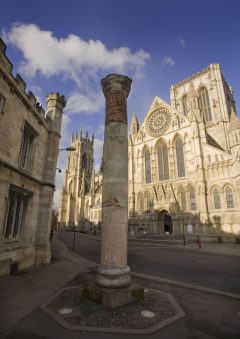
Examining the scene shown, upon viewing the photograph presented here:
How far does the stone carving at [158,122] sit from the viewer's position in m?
39.2

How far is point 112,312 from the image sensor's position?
16.6ft

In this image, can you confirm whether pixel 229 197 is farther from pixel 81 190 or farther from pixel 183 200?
pixel 81 190

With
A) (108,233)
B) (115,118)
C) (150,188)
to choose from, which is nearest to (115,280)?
(108,233)

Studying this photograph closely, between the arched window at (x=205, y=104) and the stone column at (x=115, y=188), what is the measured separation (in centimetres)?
4494

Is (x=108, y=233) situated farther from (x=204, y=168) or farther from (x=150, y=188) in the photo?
(x=150, y=188)

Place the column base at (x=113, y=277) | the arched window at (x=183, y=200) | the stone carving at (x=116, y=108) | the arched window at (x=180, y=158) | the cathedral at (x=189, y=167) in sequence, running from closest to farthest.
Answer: the column base at (x=113, y=277), the stone carving at (x=116, y=108), the cathedral at (x=189, y=167), the arched window at (x=183, y=200), the arched window at (x=180, y=158)

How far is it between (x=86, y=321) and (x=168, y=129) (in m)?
36.9

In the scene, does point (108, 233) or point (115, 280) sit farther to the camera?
point (108, 233)

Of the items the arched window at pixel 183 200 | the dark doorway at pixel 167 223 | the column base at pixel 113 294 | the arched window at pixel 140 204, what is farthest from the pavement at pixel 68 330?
the arched window at pixel 140 204

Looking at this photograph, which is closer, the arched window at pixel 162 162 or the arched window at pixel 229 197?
the arched window at pixel 229 197

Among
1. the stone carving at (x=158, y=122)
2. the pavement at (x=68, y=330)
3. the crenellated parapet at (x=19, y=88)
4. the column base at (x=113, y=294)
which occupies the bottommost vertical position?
the pavement at (x=68, y=330)

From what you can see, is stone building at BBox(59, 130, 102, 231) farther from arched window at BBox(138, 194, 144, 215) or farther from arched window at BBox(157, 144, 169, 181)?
arched window at BBox(157, 144, 169, 181)

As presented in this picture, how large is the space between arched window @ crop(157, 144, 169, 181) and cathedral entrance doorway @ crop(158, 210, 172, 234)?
6.42m

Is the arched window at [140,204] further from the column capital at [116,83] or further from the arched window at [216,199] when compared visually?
the column capital at [116,83]
